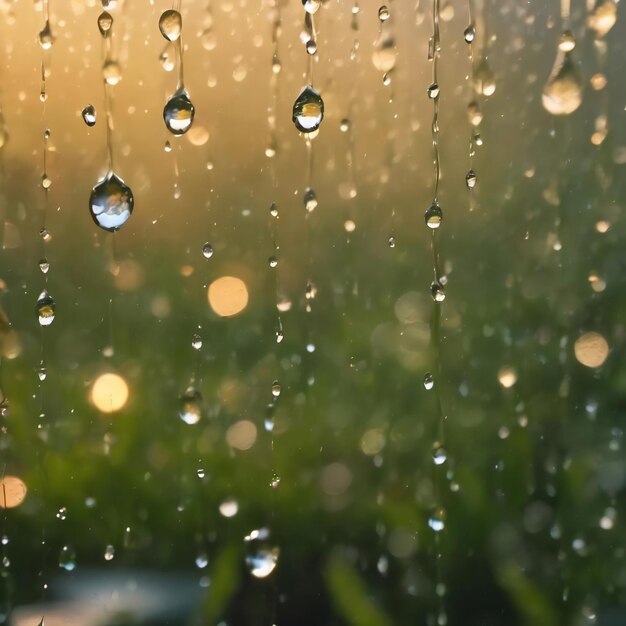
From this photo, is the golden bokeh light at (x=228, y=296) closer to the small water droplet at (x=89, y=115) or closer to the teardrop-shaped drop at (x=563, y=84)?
the small water droplet at (x=89, y=115)

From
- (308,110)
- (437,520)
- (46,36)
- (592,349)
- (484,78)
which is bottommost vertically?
(437,520)

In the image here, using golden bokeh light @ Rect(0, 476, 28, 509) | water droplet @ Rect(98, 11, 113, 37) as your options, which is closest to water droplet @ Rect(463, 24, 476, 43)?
water droplet @ Rect(98, 11, 113, 37)

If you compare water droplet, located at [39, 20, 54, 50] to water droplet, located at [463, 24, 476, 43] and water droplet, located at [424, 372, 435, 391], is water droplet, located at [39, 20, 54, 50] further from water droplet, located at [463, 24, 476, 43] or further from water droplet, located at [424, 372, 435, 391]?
water droplet, located at [424, 372, 435, 391]

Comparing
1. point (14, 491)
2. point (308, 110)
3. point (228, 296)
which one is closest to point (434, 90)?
point (308, 110)

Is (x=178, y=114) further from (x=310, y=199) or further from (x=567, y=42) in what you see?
(x=567, y=42)

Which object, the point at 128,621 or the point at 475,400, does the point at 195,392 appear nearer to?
the point at 128,621
